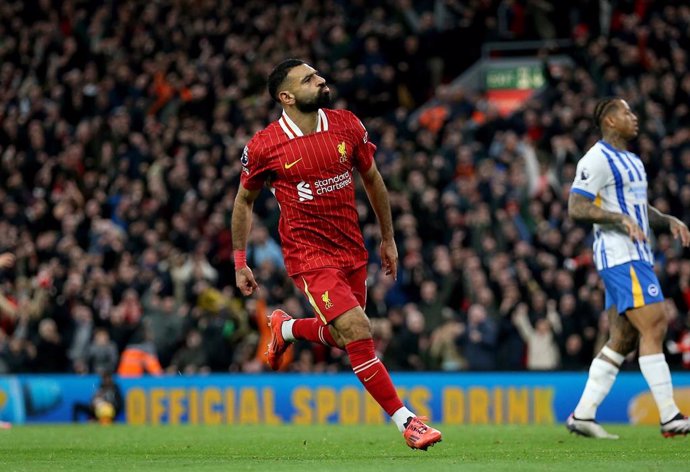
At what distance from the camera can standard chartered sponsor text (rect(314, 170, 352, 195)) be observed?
898 cm

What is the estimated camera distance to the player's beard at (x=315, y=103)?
8.93 m

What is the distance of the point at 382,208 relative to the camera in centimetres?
934

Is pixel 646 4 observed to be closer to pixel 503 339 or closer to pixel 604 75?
pixel 604 75

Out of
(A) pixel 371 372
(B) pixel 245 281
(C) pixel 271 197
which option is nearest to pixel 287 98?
(B) pixel 245 281

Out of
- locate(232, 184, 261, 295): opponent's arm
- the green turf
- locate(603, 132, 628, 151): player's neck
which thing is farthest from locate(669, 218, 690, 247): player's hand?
locate(232, 184, 261, 295): opponent's arm

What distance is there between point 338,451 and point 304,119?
2320mm

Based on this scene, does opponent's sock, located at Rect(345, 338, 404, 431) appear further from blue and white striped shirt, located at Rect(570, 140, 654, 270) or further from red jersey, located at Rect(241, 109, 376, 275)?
blue and white striped shirt, located at Rect(570, 140, 654, 270)

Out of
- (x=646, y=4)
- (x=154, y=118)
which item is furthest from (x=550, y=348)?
(x=154, y=118)

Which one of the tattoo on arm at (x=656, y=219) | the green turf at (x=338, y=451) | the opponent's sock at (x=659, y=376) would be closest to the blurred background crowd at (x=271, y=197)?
the green turf at (x=338, y=451)

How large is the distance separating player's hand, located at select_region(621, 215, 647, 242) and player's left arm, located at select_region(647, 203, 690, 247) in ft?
0.96

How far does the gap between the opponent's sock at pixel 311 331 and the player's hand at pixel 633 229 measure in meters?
2.37

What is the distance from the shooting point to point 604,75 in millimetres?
21000

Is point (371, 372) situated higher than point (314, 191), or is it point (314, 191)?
point (314, 191)

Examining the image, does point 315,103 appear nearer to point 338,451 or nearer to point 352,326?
point 352,326
